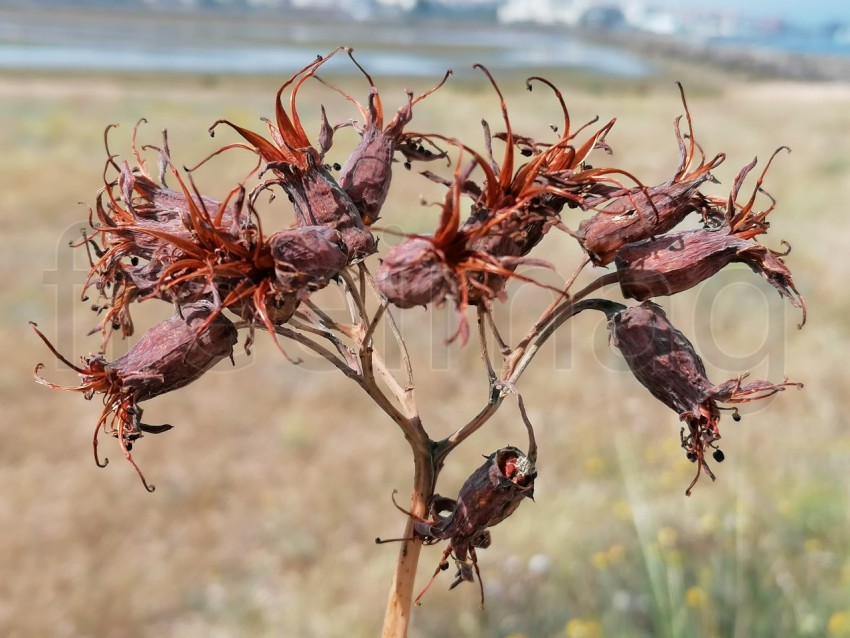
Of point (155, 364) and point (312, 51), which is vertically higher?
point (155, 364)

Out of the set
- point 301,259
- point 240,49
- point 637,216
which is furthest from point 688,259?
point 240,49

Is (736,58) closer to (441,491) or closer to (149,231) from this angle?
(441,491)

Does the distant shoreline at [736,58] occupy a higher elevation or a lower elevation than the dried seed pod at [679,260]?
higher

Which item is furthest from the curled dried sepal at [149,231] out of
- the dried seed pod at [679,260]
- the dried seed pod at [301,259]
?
the dried seed pod at [679,260]

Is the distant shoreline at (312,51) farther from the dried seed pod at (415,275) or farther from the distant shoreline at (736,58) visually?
the dried seed pod at (415,275)

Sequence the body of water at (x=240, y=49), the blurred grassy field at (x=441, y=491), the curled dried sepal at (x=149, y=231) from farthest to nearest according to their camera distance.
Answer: the body of water at (x=240, y=49)
the blurred grassy field at (x=441, y=491)
the curled dried sepal at (x=149, y=231)

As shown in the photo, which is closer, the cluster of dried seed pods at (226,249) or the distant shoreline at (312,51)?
the cluster of dried seed pods at (226,249)

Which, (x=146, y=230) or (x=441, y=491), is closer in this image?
(x=146, y=230)

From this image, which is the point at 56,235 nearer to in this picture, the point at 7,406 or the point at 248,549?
the point at 7,406

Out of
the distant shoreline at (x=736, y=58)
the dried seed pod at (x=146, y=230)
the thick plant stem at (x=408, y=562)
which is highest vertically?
the distant shoreline at (x=736, y=58)
